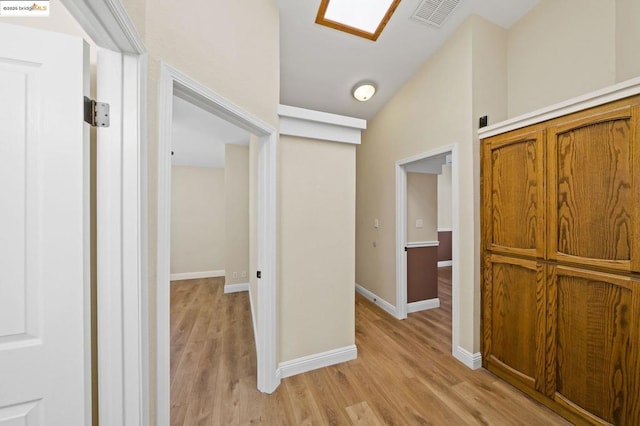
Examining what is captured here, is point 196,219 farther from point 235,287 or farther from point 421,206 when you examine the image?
point 421,206

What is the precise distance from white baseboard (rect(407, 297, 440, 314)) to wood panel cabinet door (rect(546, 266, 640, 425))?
1634 mm

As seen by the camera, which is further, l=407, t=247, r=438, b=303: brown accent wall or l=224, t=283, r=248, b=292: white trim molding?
l=224, t=283, r=248, b=292: white trim molding

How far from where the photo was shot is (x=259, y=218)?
1.81 meters

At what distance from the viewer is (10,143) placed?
2.24 feet

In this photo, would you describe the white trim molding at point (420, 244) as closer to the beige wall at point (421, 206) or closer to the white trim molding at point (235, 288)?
the beige wall at point (421, 206)

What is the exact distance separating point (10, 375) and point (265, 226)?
4.02 feet

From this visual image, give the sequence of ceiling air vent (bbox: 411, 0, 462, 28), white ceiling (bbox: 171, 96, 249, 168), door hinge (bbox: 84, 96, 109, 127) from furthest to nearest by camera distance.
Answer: white ceiling (bbox: 171, 96, 249, 168) → ceiling air vent (bbox: 411, 0, 462, 28) → door hinge (bbox: 84, 96, 109, 127)

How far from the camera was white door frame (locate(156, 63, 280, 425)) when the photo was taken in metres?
0.97

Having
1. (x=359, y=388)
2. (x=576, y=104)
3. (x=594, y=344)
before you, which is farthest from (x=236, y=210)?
(x=594, y=344)

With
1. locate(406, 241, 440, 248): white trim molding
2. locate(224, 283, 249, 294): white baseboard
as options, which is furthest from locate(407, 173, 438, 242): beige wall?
locate(224, 283, 249, 294): white baseboard

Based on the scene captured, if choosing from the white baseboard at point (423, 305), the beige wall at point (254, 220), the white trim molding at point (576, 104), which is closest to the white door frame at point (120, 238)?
the beige wall at point (254, 220)

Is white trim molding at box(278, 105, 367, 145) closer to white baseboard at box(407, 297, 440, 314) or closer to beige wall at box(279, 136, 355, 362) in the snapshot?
beige wall at box(279, 136, 355, 362)

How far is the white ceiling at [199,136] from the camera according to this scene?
8.99 feet

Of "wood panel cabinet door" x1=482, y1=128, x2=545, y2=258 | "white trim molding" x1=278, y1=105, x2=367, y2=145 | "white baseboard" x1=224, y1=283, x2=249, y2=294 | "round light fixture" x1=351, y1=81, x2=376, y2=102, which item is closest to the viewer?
"wood panel cabinet door" x1=482, y1=128, x2=545, y2=258
